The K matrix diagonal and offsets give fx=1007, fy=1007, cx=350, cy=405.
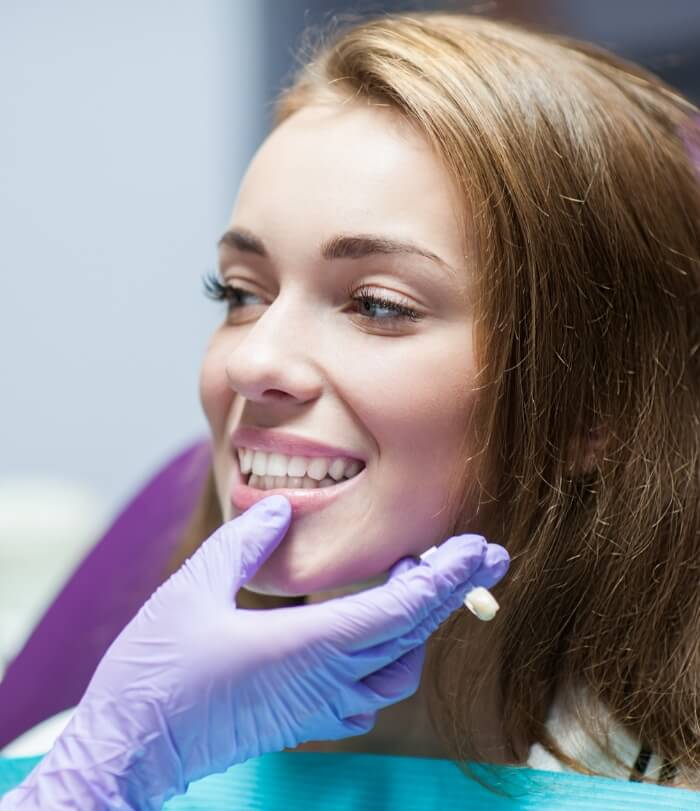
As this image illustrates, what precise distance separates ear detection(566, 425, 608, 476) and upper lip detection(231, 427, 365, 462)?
22 centimetres

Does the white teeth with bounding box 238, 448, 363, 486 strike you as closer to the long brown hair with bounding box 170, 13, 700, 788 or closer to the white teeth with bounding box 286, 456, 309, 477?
the white teeth with bounding box 286, 456, 309, 477

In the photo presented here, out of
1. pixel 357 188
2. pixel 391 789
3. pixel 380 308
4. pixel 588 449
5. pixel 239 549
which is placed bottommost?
pixel 391 789

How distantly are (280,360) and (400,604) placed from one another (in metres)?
0.27

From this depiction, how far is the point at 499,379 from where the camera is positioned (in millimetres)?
978

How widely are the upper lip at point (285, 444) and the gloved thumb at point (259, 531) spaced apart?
0.05m

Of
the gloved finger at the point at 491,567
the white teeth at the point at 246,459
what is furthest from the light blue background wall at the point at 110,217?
the gloved finger at the point at 491,567

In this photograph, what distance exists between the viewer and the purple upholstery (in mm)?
1441

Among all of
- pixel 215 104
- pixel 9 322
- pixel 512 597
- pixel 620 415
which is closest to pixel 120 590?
pixel 512 597

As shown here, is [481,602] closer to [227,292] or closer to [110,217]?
[227,292]

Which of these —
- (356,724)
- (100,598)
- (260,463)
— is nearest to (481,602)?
(356,724)

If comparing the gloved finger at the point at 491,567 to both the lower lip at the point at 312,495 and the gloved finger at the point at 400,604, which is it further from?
the lower lip at the point at 312,495

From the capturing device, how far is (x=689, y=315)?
108 cm

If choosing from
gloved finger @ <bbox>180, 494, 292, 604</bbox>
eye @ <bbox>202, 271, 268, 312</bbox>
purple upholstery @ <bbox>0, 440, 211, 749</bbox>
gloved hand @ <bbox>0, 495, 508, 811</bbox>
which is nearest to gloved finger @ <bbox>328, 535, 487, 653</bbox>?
gloved hand @ <bbox>0, 495, 508, 811</bbox>

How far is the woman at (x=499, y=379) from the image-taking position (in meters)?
0.98
